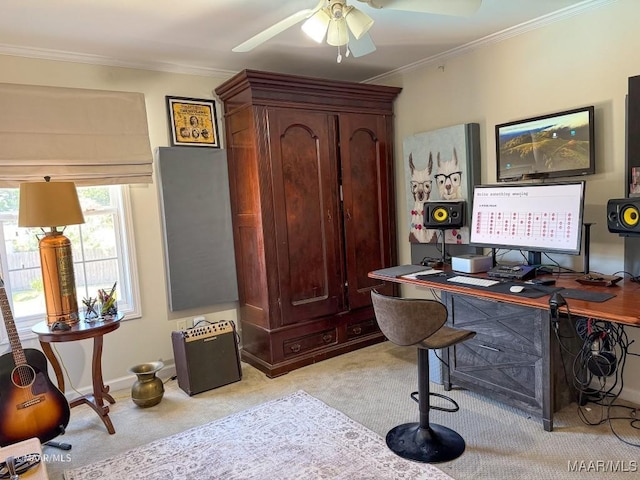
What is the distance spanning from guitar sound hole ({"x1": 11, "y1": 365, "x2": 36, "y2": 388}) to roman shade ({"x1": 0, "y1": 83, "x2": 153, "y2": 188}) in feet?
3.79

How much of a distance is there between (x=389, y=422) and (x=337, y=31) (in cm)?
207

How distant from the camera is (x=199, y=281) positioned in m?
3.43

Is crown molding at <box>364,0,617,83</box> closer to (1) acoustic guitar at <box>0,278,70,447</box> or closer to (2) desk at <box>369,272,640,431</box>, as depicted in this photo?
(2) desk at <box>369,272,640,431</box>

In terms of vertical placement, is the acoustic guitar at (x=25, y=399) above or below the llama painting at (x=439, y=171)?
below

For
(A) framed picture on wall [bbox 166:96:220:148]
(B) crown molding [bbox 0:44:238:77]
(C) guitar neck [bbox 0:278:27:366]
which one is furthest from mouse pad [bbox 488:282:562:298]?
(B) crown molding [bbox 0:44:238:77]

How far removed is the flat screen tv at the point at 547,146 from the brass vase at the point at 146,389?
2.67m

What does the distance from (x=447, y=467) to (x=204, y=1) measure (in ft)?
8.45

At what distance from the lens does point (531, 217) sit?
8.66 feet

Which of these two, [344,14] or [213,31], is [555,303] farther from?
[213,31]

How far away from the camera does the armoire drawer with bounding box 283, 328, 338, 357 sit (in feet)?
11.0

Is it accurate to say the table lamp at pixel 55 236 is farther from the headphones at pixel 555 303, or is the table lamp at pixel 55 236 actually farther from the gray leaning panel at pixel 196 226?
the headphones at pixel 555 303

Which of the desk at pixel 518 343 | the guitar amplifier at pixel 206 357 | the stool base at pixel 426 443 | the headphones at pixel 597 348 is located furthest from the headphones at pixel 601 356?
the guitar amplifier at pixel 206 357

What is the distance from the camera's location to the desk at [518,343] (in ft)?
7.35
